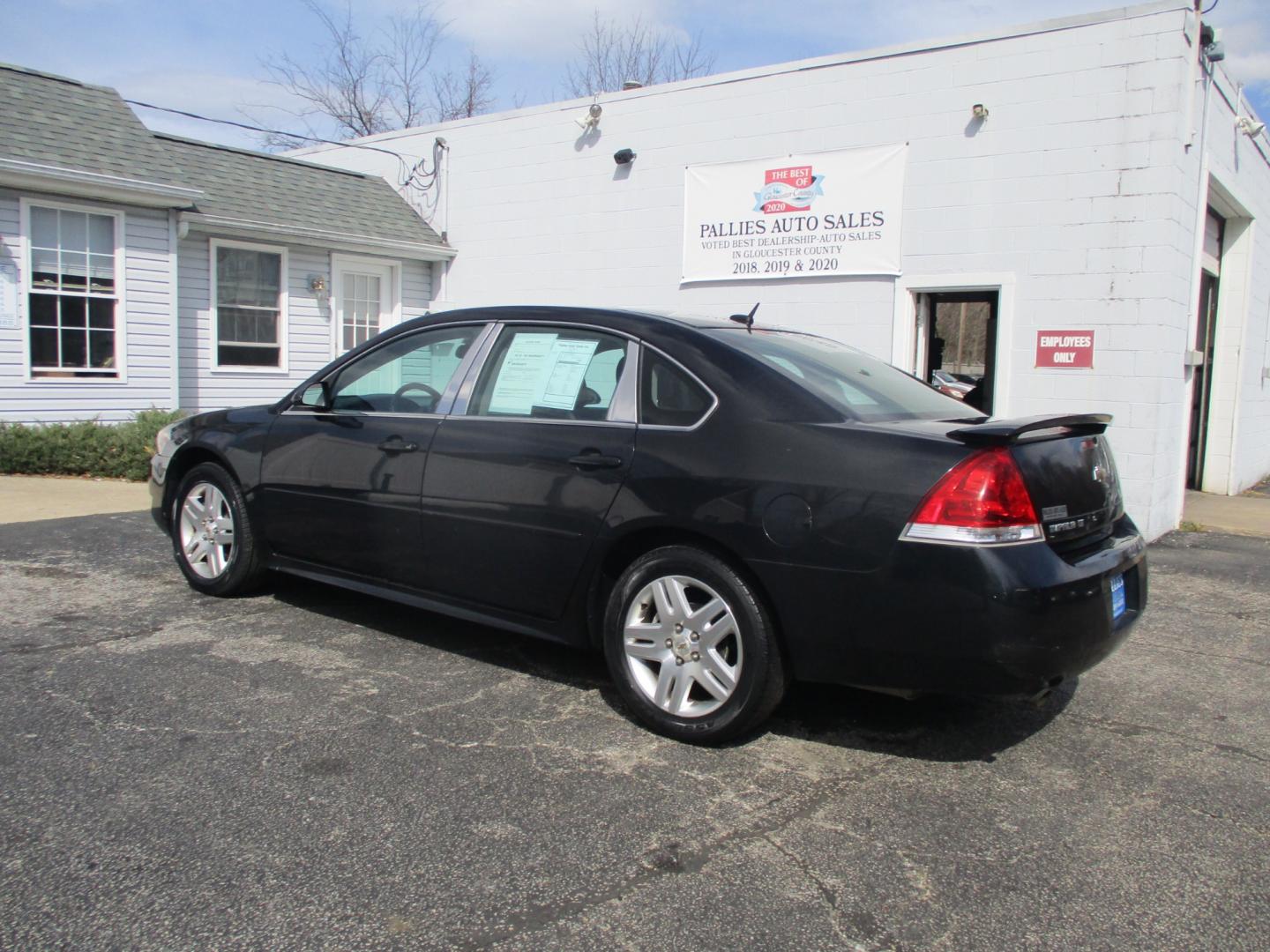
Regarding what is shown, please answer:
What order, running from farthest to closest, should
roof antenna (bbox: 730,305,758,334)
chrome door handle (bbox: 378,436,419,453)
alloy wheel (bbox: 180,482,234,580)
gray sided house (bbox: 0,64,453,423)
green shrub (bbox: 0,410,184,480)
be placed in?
gray sided house (bbox: 0,64,453,423)
green shrub (bbox: 0,410,184,480)
alloy wheel (bbox: 180,482,234,580)
chrome door handle (bbox: 378,436,419,453)
roof antenna (bbox: 730,305,758,334)

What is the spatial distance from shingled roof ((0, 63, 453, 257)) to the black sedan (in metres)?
7.94

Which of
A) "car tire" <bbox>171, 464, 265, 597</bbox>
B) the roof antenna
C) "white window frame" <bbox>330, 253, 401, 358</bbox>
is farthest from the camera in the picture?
"white window frame" <bbox>330, 253, 401, 358</bbox>

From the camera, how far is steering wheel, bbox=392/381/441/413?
184 inches

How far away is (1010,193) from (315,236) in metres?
8.57

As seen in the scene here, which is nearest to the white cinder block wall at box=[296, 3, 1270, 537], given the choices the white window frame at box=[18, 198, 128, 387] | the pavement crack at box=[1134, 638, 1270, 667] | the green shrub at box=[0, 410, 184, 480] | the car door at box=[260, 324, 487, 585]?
the pavement crack at box=[1134, 638, 1270, 667]

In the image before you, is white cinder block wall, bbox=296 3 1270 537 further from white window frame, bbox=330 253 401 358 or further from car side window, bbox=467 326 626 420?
car side window, bbox=467 326 626 420

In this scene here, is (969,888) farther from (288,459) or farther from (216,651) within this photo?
(288,459)

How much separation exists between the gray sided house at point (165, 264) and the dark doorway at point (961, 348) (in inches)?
278

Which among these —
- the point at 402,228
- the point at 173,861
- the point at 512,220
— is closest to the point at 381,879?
the point at 173,861

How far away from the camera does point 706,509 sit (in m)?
3.64

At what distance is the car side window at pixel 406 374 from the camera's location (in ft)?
15.4

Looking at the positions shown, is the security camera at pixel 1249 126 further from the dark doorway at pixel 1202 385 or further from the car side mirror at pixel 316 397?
the car side mirror at pixel 316 397

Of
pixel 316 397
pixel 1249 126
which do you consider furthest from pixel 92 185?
pixel 1249 126

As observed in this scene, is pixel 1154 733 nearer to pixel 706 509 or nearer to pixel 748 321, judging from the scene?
pixel 706 509
